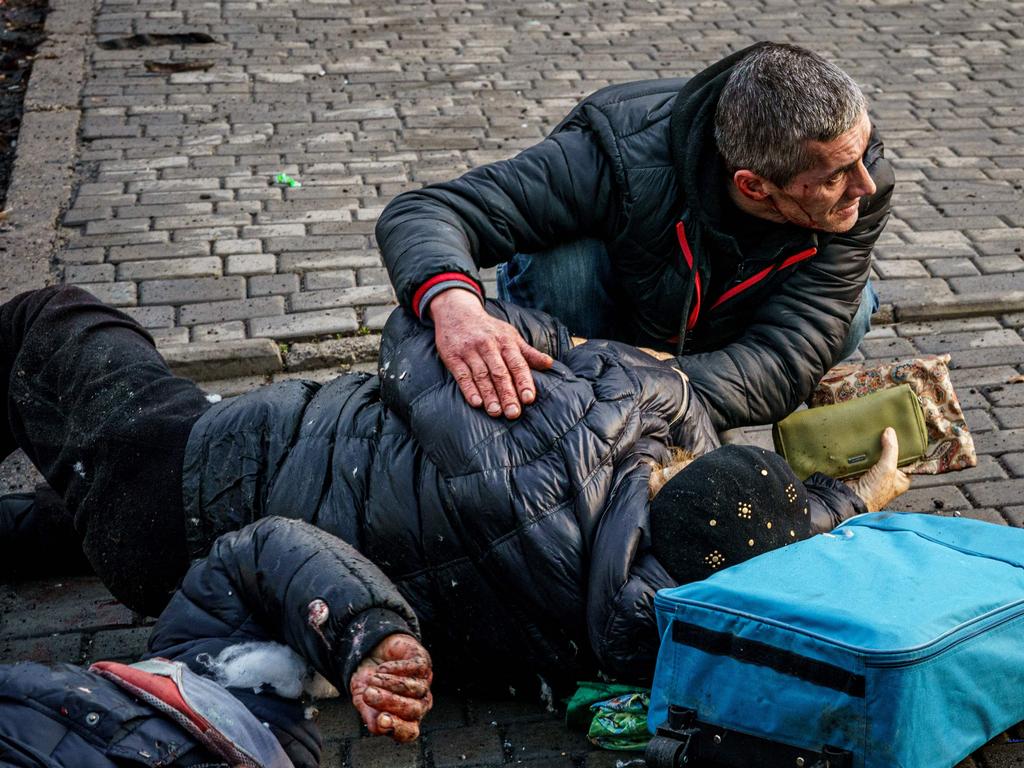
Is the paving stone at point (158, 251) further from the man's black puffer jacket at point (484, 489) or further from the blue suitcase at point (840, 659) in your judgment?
the blue suitcase at point (840, 659)

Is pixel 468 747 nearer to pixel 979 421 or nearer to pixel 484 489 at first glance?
pixel 484 489

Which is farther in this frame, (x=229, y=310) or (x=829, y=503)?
(x=229, y=310)

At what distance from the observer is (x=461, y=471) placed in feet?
8.99

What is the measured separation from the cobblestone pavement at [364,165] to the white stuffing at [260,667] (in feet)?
1.82

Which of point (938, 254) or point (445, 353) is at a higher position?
point (445, 353)

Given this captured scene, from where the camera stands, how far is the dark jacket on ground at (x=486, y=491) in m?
2.70

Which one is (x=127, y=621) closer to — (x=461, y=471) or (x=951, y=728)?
(x=461, y=471)

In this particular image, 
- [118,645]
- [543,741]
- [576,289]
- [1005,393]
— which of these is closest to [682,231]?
[576,289]

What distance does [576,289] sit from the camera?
13.1 ft

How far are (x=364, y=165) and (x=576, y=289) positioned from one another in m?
2.80

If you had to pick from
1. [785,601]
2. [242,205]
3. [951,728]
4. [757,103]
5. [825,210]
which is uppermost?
[757,103]

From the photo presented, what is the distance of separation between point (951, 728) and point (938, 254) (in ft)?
11.5

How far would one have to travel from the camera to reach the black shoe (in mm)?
3641

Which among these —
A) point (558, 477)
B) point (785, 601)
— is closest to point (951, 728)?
point (785, 601)
